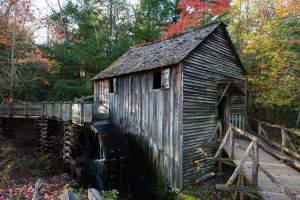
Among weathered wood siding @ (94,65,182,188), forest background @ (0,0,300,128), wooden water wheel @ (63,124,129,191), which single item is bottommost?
wooden water wheel @ (63,124,129,191)

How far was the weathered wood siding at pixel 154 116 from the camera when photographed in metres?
6.49

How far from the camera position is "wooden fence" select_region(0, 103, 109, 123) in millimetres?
7918

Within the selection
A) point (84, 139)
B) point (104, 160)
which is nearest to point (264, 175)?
point (104, 160)

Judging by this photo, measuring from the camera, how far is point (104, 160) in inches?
276

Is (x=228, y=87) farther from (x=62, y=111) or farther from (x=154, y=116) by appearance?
(x=62, y=111)

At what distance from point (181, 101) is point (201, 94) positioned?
142 centimetres

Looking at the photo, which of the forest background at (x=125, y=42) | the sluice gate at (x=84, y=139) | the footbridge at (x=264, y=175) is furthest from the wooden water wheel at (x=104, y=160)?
the forest background at (x=125, y=42)

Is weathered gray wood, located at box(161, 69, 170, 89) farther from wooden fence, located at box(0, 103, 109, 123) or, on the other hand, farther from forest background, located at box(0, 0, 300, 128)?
forest background, located at box(0, 0, 300, 128)

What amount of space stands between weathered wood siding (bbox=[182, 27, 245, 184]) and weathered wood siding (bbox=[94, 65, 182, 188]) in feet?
1.23

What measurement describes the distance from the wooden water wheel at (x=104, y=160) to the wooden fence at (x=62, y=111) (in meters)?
0.65

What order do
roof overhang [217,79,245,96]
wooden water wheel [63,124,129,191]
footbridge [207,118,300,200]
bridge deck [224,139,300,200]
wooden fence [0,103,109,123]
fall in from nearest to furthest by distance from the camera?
footbridge [207,118,300,200], bridge deck [224,139,300,200], wooden water wheel [63,124,129,191], roof overhang [217,79,245,96], wooden fence [0,103,109,123]

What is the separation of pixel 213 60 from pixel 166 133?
430 centimetres

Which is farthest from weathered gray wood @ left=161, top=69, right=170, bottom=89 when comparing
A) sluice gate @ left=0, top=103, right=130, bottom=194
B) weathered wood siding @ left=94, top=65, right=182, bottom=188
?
sluice gate @ left=0, top=103, right=130, bottom=194

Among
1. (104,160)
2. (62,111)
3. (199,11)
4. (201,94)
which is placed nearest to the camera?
(104,160)
